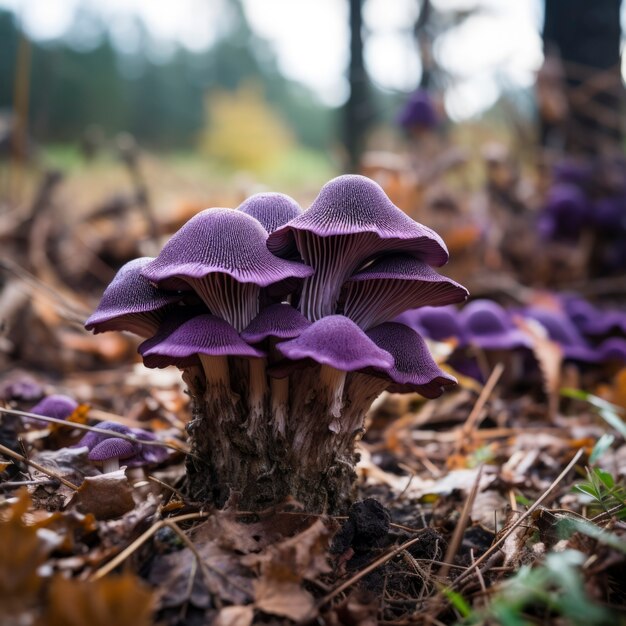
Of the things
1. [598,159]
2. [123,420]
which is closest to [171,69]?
[598,159]

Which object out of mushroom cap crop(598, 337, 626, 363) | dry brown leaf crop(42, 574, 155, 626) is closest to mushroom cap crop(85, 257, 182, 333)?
dry brown leaf crop(42, 574, 155, 626)

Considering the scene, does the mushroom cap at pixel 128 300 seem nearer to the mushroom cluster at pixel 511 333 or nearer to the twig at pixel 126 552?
the twig at pixel 126 552

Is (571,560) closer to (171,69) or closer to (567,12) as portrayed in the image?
(567,12)

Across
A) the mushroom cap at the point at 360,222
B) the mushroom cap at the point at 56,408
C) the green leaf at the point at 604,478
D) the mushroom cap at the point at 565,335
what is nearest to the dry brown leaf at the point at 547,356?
the mushroom cap at the point at 565,335

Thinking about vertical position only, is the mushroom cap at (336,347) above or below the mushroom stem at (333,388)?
above

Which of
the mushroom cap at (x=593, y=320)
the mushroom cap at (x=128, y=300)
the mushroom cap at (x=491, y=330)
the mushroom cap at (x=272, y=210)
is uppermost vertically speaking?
the mushroom cap at (x=272, y=210)
